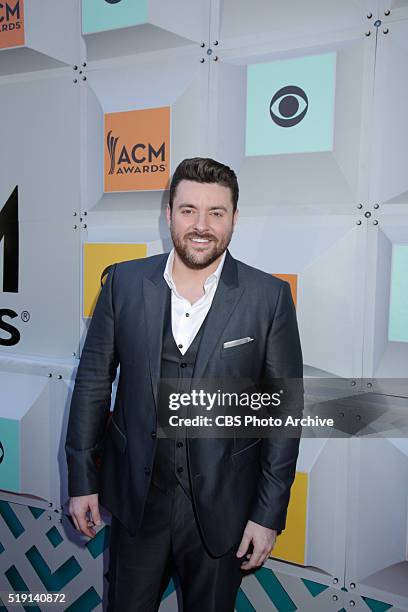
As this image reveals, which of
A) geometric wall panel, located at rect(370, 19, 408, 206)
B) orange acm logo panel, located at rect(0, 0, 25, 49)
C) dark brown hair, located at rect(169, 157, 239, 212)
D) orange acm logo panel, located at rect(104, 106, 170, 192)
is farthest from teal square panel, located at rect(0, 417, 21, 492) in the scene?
A: geometric wall panel, located at rect(370, 19, 408, 206)

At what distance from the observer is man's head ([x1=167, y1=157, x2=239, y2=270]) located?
1.58m

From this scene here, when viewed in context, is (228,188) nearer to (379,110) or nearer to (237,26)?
(379,110)

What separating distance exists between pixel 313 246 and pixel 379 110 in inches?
20.0

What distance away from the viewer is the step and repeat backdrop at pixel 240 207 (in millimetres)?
1787

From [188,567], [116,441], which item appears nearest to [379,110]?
[116,441]

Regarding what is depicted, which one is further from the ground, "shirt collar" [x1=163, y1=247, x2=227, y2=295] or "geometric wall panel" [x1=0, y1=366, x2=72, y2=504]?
"shirt collar" [x1=163, y1=247, x2=227, y2=295]

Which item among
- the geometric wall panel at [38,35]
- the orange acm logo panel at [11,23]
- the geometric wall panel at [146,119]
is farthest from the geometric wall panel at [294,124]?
the orange acm logo panel at [11,23]

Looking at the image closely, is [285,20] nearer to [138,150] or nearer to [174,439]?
[138,150]

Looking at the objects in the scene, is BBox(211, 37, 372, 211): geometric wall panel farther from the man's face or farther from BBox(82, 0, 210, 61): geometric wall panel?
the man's face

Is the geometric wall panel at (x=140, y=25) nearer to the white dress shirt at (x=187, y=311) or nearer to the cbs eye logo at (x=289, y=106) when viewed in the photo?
the cbs eye logo at (x=289, y=106)

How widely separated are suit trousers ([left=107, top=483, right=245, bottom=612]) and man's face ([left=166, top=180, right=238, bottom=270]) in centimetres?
71

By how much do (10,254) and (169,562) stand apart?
5.06 ft

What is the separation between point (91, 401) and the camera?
1647 mm

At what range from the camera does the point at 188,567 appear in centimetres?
160
